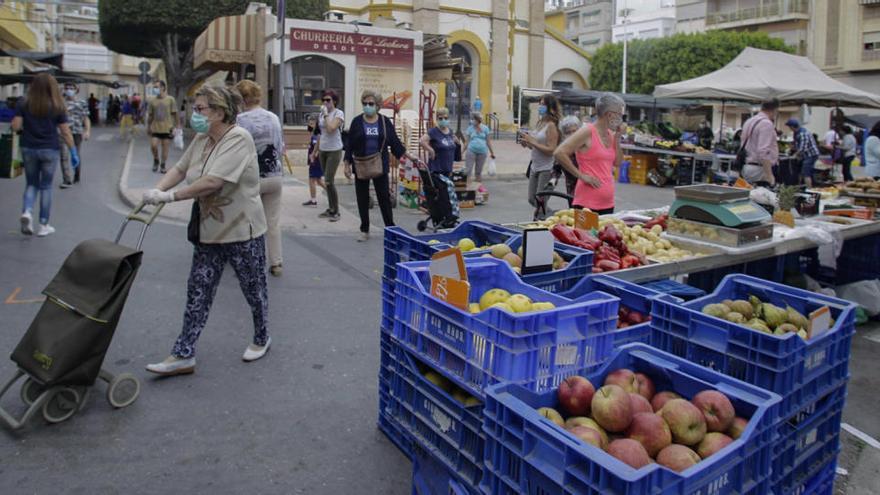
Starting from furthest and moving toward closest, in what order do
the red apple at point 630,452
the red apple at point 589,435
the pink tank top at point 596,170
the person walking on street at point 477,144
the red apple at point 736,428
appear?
the person walking on street at point 477,144, the pink tank top at point 596,170, the red apple at point 736,428, the red apple at point 589,435, the red apple at point 630,452

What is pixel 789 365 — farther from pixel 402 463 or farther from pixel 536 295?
pixel 402 463

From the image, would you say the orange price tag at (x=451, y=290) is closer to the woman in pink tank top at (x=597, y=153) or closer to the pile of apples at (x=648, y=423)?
the pile of apples at (x=648, y=423)

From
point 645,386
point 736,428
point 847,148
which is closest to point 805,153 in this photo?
point 847,148

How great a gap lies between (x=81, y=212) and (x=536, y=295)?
998 cm

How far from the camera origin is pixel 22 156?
29.7 ft

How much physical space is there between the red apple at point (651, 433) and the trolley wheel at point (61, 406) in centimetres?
315

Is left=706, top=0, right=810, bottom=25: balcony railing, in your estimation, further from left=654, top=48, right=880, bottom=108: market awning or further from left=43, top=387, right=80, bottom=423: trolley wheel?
left=43, top=387, right=80, bottom=423: trolley wheel

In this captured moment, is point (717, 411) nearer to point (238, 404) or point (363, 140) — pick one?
point (238, 404)

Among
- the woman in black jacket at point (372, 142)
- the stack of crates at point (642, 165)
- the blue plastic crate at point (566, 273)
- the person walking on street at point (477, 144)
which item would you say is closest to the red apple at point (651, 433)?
the blue plastic crate at point (566, 273)

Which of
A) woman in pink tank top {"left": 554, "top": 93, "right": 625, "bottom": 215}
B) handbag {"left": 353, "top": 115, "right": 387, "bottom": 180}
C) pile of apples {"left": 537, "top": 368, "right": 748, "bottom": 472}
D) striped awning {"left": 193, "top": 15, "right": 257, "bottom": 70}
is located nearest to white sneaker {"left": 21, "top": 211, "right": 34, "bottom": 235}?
handbag {"left": 353, "top": 115, "right": 387, "bottom": 180}

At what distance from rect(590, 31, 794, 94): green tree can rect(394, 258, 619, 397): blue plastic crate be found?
46.5 meters

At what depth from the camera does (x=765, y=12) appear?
170 feet

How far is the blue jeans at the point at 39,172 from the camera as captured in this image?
8922 millimetres

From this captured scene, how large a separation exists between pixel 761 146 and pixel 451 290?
8425 mm
